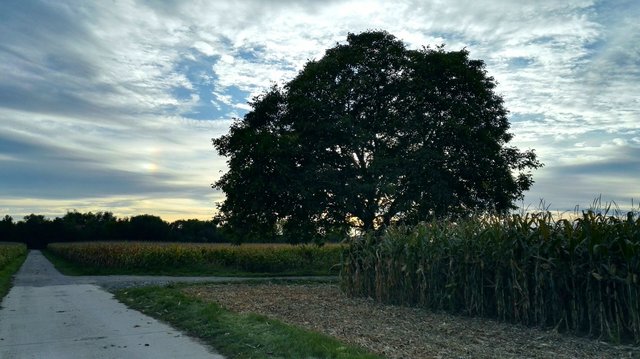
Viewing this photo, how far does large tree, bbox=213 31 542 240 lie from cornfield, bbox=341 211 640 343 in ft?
27.5

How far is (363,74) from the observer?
2320cm

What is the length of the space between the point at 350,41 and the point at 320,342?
63.8ft

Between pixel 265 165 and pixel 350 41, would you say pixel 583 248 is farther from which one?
pixel 350 41

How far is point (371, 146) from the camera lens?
23.1m

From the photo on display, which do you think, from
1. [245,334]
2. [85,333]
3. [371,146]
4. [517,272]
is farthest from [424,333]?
[371,146]

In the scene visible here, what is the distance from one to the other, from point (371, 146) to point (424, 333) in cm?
1480

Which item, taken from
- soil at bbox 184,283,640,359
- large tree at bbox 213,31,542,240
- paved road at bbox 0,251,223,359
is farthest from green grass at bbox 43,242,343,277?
soil at bbox 184,283,640,359

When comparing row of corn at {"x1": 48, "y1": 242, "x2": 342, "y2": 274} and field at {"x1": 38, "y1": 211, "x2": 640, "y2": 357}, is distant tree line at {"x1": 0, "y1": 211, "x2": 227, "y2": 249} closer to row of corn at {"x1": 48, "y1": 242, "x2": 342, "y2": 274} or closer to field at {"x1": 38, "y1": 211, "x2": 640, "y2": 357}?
row of corn at {"x1": 48, "y1": 242, "x2": 342, "y2": 274}

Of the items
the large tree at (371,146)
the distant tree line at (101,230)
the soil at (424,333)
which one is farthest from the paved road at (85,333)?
the distant tree line at (101,230)

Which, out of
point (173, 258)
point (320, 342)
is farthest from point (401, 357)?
point (173, 258)

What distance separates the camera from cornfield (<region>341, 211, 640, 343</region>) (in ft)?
29.2

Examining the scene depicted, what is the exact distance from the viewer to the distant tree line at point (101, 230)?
296 ft

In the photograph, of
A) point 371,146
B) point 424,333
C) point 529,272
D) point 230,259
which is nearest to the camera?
point 424,333

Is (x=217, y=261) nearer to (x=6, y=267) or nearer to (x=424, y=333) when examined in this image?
(x=6, y=267)
